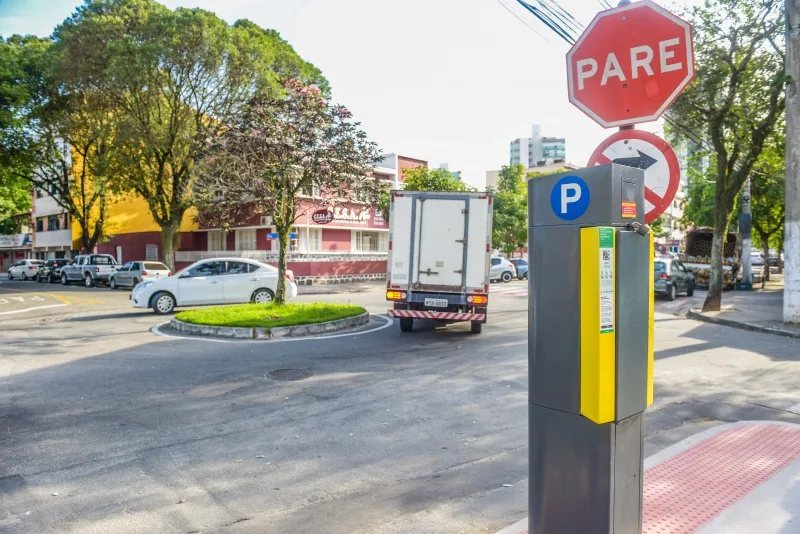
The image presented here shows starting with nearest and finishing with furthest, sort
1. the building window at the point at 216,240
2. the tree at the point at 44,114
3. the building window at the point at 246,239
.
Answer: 1. the tree at the point at 44,114
2. the building window at the point at 246,239
3. the building window at the point at 216,240

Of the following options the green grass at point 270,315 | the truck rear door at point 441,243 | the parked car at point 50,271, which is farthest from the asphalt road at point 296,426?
the parked car at point 50,271

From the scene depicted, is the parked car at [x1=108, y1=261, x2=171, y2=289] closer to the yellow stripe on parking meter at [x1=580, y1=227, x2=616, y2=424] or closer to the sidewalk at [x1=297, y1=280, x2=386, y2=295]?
the sidewalk at [x1=297, y1=280, x2=386, y2=295]

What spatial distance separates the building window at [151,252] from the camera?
38.3 m

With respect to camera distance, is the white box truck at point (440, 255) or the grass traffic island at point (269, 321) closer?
the white box truck at point (440, 255)

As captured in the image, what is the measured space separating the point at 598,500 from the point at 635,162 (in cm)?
201

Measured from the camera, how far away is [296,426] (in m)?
5.71

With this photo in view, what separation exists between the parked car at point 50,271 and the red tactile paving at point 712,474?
3839cm

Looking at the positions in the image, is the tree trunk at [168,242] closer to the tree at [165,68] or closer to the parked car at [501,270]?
the tree at [165,68]

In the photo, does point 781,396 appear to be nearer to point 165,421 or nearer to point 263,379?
point 263,379

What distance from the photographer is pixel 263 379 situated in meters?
7.70

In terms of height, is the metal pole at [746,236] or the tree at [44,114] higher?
the tree at [44,114]

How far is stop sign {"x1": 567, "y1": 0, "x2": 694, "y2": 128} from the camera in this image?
12.1 feet

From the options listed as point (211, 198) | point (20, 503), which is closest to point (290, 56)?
point (211, 198)

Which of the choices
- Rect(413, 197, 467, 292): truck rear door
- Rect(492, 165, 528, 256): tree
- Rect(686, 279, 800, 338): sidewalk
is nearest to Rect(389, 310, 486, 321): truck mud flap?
Rect(413, 197, 467, 292): truck rear door
